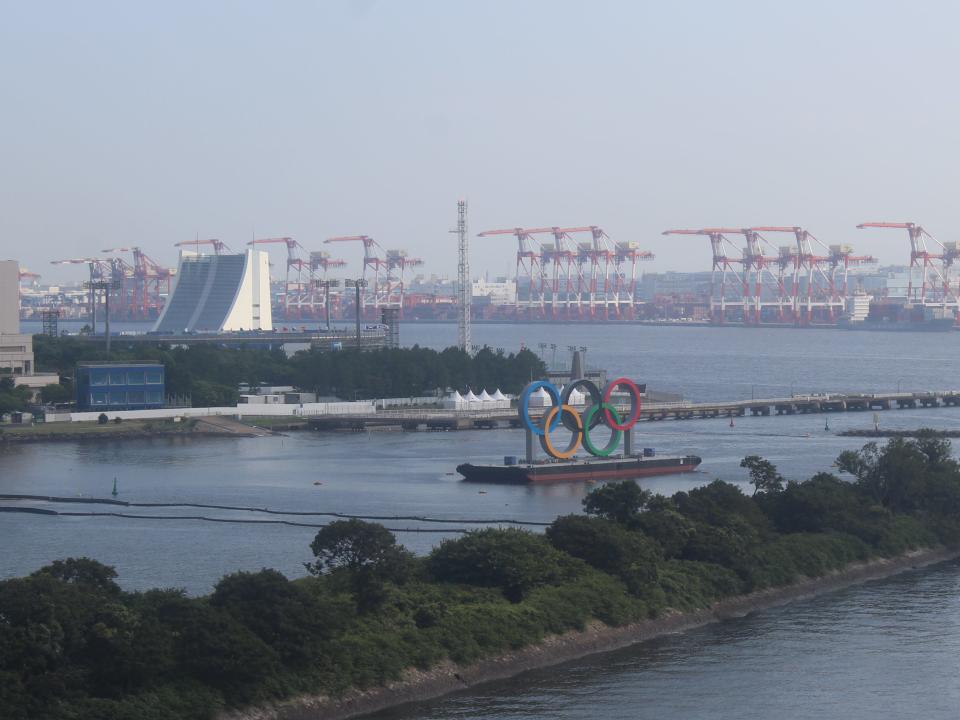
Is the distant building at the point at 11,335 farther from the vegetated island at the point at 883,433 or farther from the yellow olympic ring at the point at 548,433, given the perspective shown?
the vegetated island at the point at 883,433

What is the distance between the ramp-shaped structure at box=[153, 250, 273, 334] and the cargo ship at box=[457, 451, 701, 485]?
138 feet

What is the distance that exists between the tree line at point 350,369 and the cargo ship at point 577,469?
11572 millimetres

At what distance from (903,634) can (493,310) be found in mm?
96270

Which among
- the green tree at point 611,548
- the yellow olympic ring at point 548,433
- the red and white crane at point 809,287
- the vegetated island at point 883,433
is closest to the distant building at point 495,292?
the red and white crane at point 809,287

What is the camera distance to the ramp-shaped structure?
6366cm

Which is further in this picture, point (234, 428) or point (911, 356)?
point (911, 356)

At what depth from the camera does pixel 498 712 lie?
10875 millimetres

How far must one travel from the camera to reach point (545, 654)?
39.8ft

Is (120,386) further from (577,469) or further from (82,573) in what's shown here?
(82,573)

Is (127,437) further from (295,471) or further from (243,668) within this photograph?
(243,668)

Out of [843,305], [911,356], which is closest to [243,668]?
[911,356]

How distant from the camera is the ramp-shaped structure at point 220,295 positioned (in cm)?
6366

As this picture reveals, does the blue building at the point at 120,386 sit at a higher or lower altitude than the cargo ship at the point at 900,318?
lower

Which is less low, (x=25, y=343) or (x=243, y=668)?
(x=25, y=343)
